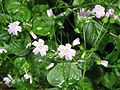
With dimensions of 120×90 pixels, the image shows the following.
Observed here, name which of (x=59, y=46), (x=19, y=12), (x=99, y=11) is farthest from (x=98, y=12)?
(x=19, y=12)

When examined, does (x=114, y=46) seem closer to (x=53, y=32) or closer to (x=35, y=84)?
(x=53, y=32)

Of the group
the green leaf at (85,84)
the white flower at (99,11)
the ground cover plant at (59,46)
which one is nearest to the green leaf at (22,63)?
the ground cover plant at (59,46)

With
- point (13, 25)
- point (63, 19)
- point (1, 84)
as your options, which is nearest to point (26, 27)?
point (13, 25)

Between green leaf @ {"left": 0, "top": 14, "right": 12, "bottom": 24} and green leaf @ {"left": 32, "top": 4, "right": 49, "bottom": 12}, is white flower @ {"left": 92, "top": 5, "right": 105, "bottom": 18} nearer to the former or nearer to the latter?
green leaf @ {"left": 32, "top": 4, "right": 49, "bottom": 12}

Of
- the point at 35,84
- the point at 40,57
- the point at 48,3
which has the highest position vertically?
the point at 48,3

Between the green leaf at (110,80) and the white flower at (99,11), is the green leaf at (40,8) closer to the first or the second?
the white flower at (99,11)

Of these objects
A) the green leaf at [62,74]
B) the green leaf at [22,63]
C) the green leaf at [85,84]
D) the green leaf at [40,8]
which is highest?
the green leaf at [40,8]
